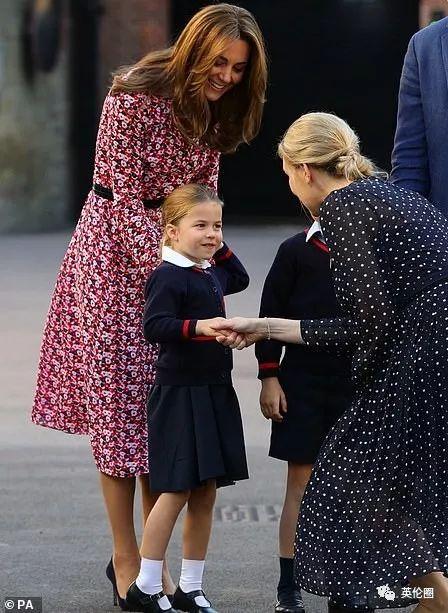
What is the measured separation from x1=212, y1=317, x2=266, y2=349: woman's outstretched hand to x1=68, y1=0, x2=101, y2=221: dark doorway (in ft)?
44.8

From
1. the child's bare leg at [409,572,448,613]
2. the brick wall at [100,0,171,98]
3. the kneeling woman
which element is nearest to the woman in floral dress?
the kneeling woman

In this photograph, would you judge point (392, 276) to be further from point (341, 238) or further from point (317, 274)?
point (317, 274)

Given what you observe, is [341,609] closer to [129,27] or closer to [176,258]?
[176,258]

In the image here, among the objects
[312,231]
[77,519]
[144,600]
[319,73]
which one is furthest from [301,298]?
[319,73]

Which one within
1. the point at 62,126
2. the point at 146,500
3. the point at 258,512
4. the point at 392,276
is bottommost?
the point at 62,126

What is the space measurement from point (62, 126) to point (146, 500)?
13026 millimetres

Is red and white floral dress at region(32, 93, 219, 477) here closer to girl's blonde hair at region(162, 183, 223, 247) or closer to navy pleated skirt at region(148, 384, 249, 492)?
girl's blonde hair at region(162, 183, 223, 247)

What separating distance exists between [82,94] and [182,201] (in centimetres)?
1365

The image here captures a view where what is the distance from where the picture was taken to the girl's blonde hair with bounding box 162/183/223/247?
4.36 metres

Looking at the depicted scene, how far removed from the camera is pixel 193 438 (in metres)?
4.34

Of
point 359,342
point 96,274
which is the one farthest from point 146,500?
point 359,342

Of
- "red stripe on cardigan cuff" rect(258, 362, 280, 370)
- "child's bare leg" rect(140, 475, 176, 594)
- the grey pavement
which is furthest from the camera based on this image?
the grey pavement

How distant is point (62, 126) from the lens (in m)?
17.4

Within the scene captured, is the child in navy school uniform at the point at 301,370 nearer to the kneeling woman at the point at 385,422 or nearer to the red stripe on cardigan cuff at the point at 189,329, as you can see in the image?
the red stripe on cardigan cuff at the point at 189,329
